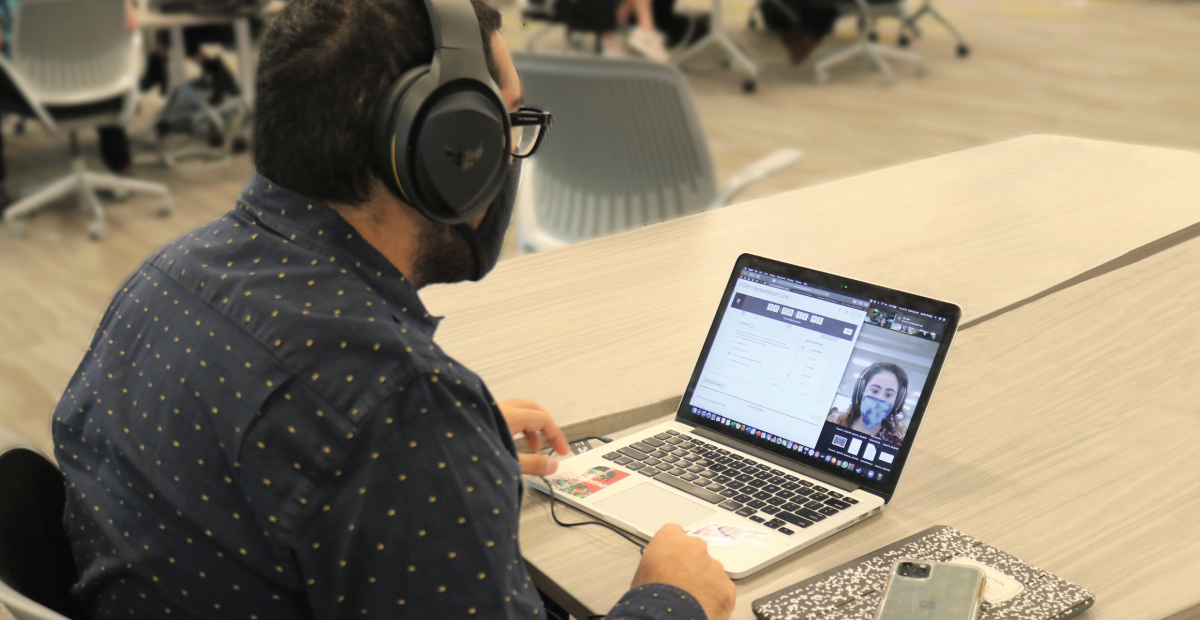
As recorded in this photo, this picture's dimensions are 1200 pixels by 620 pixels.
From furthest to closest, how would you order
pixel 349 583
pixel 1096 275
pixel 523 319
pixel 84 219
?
pixel 84 219, pixel 1096 275, pixel 523 319, pixel 349 583

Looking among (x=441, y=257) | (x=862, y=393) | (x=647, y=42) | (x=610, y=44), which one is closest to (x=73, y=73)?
(x=610, y=44)

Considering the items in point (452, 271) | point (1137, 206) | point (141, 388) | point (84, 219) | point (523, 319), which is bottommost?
point (84, 219)


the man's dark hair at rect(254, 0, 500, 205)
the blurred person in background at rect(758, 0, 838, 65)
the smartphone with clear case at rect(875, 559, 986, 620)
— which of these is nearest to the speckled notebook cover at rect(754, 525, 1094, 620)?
the smartphone with clear case at rect(875, 559, 986, 620)

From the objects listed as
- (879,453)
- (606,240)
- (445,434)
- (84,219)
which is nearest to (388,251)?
(445,434)

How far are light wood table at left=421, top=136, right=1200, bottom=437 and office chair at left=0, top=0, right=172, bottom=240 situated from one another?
2977mm

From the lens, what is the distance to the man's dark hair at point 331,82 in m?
0.86

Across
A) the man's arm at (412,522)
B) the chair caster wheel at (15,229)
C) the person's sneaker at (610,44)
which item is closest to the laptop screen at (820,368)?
the man's arm at (412,522)

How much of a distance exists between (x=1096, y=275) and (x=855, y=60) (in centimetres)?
532

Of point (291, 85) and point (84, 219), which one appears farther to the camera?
point (84, 219)

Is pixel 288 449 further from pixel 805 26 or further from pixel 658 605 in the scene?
pixel 805 26

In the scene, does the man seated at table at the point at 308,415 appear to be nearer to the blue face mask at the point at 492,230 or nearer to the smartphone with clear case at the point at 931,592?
the blue face mask at the point at 492,230

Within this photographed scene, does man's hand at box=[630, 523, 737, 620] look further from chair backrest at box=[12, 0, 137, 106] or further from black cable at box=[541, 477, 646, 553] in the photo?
chair backrest at box=[12, 0, 137, 106]

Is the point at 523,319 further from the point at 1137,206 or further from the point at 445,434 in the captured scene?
the point at 1137,206

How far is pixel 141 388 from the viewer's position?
88 centimetres
